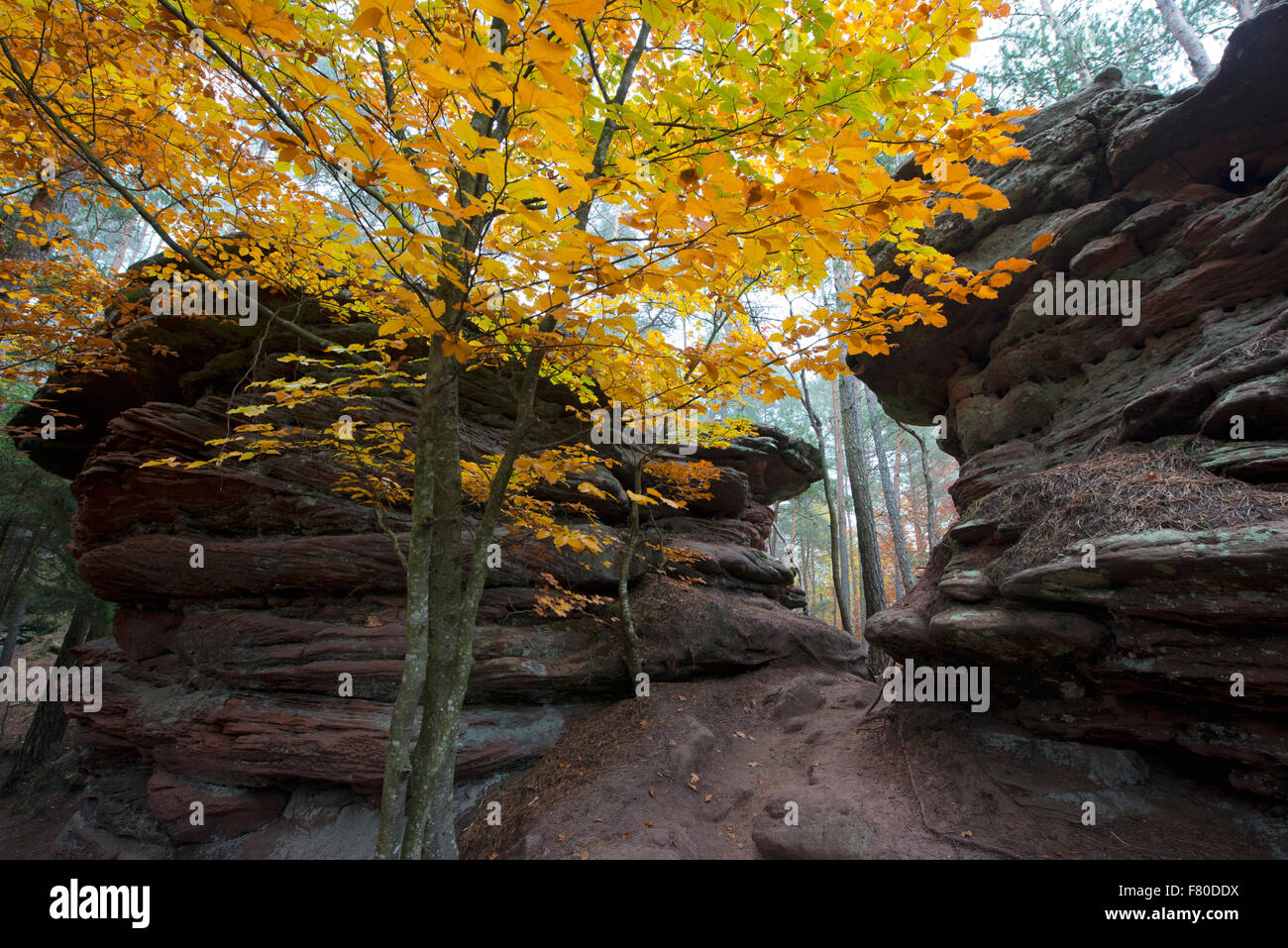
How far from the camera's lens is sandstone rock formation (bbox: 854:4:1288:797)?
→ 3.84 metres

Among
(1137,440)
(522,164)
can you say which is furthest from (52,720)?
(1137,440)

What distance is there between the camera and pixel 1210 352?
17.3 feet

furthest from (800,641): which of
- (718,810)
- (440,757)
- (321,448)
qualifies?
(321,448)

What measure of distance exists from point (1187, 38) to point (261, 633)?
62.8 ft

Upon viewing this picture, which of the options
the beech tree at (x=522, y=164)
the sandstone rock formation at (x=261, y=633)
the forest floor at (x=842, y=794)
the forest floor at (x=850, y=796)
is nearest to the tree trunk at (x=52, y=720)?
the sandstone rock formation at (x=261, y=633)

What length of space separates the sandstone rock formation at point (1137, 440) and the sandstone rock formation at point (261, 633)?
4440 mm

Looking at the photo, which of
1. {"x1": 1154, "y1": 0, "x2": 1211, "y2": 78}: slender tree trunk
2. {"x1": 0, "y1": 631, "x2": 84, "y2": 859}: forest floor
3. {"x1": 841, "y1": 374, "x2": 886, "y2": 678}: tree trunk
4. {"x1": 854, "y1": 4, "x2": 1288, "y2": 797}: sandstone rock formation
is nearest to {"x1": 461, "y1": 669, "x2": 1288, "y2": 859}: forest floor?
{"x1": 854, "y1": 4, "x2": 1288, "y2": 797}: sandstone rock formation

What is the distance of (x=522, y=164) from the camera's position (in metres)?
3.10

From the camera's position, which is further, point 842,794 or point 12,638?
point 12,638

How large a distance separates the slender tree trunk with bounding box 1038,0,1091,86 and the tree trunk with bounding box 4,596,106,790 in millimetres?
25270

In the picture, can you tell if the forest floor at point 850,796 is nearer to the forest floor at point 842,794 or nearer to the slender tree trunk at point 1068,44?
the forest floor at point 842,794

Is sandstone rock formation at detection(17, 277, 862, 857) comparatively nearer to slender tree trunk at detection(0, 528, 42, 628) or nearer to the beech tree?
the beech tree

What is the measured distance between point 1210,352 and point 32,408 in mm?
16298

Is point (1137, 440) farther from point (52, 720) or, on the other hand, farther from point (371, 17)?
point (52, 720)
